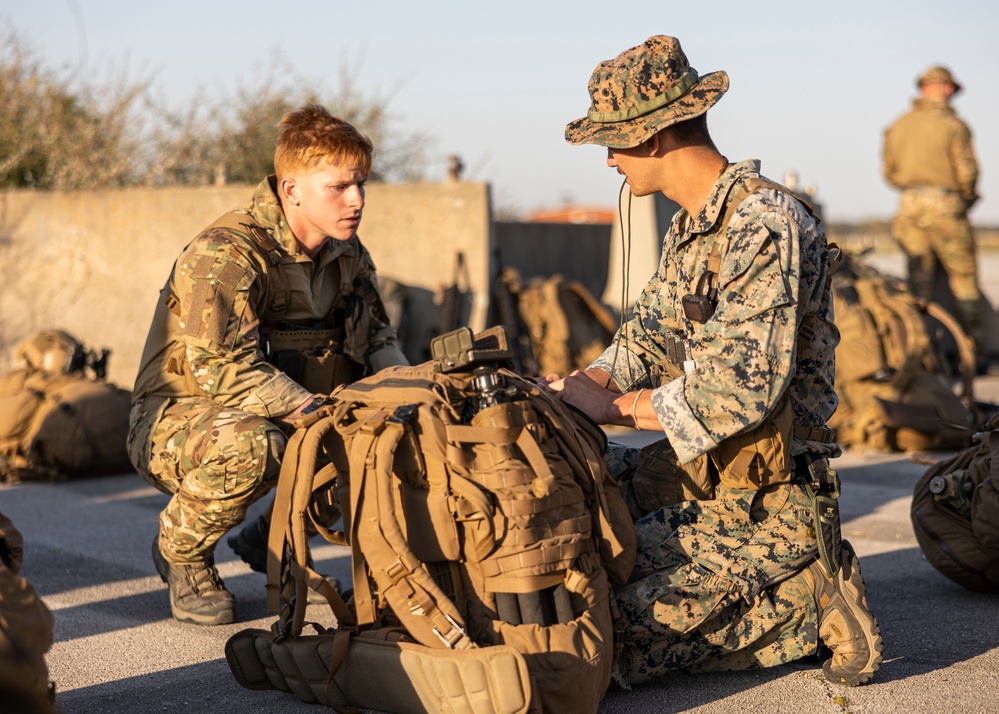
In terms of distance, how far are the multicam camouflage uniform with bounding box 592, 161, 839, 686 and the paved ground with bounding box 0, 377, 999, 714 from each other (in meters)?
0.15

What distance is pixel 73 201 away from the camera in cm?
862

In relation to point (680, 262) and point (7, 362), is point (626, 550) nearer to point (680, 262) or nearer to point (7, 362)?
point (680, 262)

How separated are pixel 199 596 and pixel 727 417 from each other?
A: 1938 mm

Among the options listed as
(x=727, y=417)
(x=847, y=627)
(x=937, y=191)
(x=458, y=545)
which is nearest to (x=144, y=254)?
(x=458, y=545)

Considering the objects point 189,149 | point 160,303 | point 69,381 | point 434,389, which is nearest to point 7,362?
point 69,381

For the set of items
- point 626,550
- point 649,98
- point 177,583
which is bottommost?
point 177,583

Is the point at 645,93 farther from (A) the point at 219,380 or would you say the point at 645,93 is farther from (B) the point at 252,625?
(B) the point at 252,625

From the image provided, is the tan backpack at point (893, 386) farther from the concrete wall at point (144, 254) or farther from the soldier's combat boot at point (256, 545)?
the soldier's combat boot at point (256, 545)

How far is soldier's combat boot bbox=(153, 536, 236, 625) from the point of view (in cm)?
380

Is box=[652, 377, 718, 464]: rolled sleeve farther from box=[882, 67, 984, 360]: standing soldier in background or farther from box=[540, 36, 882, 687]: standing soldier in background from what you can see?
box=[882, 67, 984, 360]: standing soldier in background

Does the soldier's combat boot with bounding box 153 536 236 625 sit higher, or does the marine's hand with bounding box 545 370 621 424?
the marine's hand with bounding box 545 370 621 424

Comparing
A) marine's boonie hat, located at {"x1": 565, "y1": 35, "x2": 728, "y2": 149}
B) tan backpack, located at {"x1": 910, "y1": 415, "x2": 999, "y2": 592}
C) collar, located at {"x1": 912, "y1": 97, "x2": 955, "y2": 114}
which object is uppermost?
collar, located at {"x1": 912, "y1": 97, "x2": 955, "y2": 114}

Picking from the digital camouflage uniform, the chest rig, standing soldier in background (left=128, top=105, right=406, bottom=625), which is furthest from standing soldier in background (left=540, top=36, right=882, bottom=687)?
the digital camouflage uniform

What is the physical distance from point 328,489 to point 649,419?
100cm
